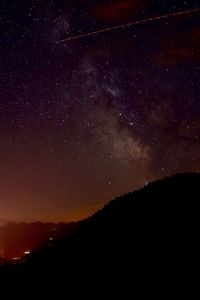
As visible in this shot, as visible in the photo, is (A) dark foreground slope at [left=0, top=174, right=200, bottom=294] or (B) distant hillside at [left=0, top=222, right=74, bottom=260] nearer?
(A) dark foreground slope at [left=0, top=174, right=200, bottom=294]

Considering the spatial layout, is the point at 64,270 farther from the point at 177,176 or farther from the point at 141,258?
the point at 177,176

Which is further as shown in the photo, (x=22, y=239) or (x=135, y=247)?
(x=22, y=239)

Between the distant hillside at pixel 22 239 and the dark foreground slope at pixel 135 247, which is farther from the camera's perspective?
the distant hillside at pixel 22 239

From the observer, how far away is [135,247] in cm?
2534

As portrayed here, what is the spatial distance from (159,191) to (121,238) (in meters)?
7.80

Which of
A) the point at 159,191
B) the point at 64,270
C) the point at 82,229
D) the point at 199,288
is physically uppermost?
the point at 159,191

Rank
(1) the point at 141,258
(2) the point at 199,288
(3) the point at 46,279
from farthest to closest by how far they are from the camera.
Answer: (3) the point at 46,279
(1) the point at 141,258
(2) the point at 199,288

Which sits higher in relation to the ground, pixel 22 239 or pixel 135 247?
pixel 22 239

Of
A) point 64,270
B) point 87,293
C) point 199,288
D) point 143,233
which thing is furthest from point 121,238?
point 199,288

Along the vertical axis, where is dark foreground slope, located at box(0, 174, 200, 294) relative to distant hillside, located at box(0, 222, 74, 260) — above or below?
below

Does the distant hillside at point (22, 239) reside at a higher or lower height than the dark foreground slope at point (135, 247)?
higher

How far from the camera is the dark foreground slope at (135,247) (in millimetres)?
21672

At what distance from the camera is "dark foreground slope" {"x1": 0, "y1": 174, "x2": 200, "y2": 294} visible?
853 inches

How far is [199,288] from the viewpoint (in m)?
18.8
